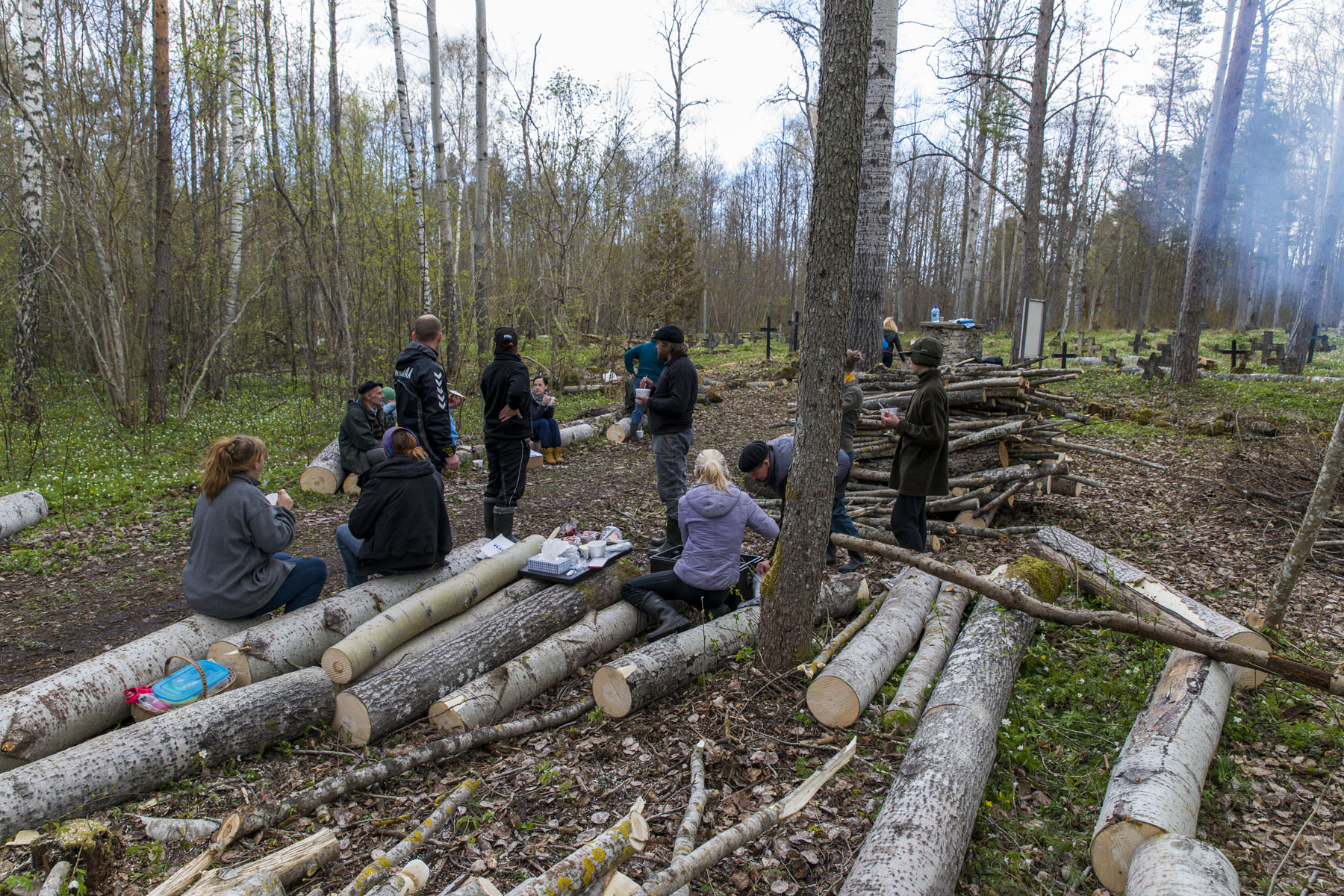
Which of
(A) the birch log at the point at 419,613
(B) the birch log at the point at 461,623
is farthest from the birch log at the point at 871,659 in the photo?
(A) the birch log at the point at 419,613

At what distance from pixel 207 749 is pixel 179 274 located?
12.8m

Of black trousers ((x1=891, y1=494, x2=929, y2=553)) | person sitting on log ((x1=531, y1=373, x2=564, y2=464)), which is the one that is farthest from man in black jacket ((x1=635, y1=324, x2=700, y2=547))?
person sitting on log ((x1=531, y1=373, x2=564, y2=464))

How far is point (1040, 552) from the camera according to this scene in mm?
5641

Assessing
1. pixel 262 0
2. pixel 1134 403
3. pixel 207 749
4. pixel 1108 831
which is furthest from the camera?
pixel 262 0

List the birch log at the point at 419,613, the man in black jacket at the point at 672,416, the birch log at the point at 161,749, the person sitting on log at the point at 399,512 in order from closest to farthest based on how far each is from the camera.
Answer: the birch log at the point at 161,749 < the birch log at the point at 419,613 < the person sitting on log at the point at 399,512 < the man in black jacket at the point at 672,416

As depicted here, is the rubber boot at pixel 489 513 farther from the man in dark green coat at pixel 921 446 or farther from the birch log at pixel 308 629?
the man in dark green coat at pixel 921 446

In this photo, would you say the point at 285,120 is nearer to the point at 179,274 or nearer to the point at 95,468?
the point at 179,274

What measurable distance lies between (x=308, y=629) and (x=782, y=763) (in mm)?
3145

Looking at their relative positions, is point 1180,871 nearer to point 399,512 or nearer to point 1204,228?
point 399,512

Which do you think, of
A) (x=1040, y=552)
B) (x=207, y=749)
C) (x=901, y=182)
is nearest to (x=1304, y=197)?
(x=901, y=182)

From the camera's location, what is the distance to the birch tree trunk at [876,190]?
30.9 ft

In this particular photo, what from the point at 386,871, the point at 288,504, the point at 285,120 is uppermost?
the point at 285,120

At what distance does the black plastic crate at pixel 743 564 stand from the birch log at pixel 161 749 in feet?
7.94

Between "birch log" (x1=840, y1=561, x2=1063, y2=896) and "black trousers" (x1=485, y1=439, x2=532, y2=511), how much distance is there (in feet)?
13.7
